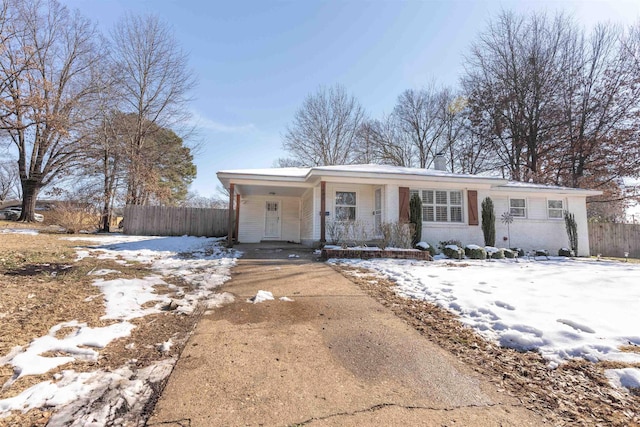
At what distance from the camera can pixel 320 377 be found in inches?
88.3

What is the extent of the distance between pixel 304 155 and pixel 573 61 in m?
18.8

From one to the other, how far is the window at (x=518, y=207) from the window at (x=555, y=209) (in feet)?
3.59

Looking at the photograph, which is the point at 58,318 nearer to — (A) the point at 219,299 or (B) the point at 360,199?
(A) the point at 219,299

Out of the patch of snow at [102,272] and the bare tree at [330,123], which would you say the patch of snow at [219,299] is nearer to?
the patch of snow at [102,272]

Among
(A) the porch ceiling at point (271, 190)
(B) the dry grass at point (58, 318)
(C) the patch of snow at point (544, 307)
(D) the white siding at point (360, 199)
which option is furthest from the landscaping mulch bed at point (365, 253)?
(B) the dry grass at point (58, 318)

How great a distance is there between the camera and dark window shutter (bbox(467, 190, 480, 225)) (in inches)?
440

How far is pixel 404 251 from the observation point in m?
8.73

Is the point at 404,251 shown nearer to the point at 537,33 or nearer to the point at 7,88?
the point at 7,88

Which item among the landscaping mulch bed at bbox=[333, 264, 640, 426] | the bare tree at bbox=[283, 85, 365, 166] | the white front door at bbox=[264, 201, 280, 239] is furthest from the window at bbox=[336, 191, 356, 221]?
the bare tree at bbox=[283, 85, 365, 166]

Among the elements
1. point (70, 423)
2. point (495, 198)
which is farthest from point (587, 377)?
point (495, 198)

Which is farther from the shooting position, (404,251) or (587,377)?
(404,251)

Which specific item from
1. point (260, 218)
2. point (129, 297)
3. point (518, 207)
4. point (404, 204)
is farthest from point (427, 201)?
point (129, 297)

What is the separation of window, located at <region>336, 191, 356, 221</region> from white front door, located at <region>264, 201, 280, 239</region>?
427 cm

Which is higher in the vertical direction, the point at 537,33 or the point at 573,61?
the point at 537,33
